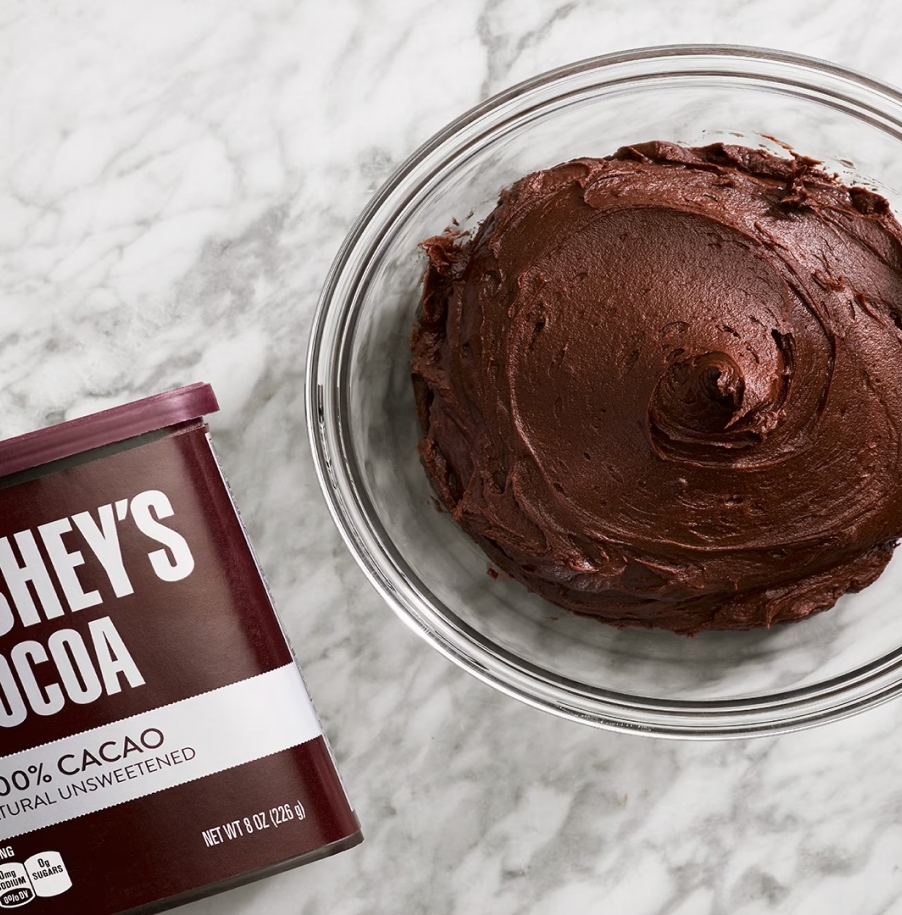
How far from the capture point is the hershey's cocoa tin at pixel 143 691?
125 cm

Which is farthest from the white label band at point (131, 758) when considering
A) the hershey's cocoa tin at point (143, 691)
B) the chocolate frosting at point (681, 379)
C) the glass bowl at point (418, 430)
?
the chocolate frosting at point (681, 379)

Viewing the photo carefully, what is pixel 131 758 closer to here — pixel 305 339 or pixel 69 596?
pixel 69 596

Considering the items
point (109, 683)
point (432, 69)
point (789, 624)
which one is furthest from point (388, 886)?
point (432, 69)

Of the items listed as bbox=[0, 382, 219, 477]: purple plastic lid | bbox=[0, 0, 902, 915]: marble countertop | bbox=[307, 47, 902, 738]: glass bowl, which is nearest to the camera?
bbox=[0, 382, 219, 477]: purple plastic lid

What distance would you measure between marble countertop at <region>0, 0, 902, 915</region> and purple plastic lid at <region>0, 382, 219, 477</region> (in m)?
0.34

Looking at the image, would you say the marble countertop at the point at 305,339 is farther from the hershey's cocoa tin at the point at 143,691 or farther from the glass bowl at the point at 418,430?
the hershey's cocoa tin at the point at 143,691

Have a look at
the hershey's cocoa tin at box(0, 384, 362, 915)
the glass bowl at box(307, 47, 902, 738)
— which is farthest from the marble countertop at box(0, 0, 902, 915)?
the hershey's cocoa tin at box(0, 384, 362, 915)

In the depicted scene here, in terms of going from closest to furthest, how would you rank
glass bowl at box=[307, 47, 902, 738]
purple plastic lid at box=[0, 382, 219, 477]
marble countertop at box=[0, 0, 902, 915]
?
purple plastic lid at box=[0, 382, 219, 477]
glass bowl at box=[307, 47, 902, 738]
marble countertop at box=[0, 0, 902, 915]

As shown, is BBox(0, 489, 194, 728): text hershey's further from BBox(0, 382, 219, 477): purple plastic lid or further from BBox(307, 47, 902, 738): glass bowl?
BBox(307, 47, 902, 738): glass bowl

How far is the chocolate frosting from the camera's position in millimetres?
1217

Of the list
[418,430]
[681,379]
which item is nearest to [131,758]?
[418,430]

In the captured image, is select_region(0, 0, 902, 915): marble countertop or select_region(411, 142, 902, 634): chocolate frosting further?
select_region(0, 0, 902, 915): marble countertop

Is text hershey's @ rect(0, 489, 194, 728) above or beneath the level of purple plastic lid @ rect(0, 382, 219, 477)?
beneath

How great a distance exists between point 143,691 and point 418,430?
0.55 metres
